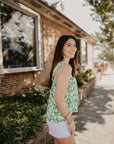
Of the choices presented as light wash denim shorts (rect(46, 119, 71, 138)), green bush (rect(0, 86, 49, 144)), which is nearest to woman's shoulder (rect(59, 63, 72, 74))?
light wash denim shorts (rect(46, 119, 71, 138))

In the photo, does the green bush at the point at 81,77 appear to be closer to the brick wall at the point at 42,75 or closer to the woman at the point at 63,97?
the brick wall at the point at 42,75

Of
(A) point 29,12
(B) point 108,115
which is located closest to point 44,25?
(A) point 29,12

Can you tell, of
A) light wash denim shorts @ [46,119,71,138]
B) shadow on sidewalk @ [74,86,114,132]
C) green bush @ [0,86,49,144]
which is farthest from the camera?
shadow on sidewalk @ [74,86,114,132]

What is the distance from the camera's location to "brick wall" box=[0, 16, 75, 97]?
4.28m

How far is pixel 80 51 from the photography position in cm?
1129

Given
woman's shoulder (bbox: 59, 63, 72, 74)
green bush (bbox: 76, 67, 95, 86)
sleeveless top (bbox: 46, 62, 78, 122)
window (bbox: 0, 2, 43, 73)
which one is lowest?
green bush (bbox: 76, 67, 95, 86)

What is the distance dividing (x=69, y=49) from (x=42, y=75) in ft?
14.8

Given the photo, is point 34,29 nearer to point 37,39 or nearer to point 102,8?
point 37,39

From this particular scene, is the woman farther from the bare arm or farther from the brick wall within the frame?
the brick wall

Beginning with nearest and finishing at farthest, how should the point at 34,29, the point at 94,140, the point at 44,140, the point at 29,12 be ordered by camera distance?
1. the point at 44,140
2. the point at 94,140
3. the point at 29,12
4. the point at 34,29

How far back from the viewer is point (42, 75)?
6055 mm

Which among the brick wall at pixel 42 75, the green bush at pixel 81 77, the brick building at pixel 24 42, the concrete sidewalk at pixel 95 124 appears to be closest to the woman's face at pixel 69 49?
the concrete sidewalk at pixel 95 124

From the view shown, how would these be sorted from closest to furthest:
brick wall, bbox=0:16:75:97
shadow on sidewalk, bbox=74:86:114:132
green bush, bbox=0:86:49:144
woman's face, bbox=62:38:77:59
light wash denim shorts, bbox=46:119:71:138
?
light wash denim shorts, bbox=46:119:71:138 → woman's face, bbox=62:38:77:59 → green bush, bbox=0:86:49:144 → shadow on sidewalk, bbox=74:86:114:132 → brick wall, bbox=0:16:75:97

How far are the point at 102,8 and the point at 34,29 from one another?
4.94 meters
